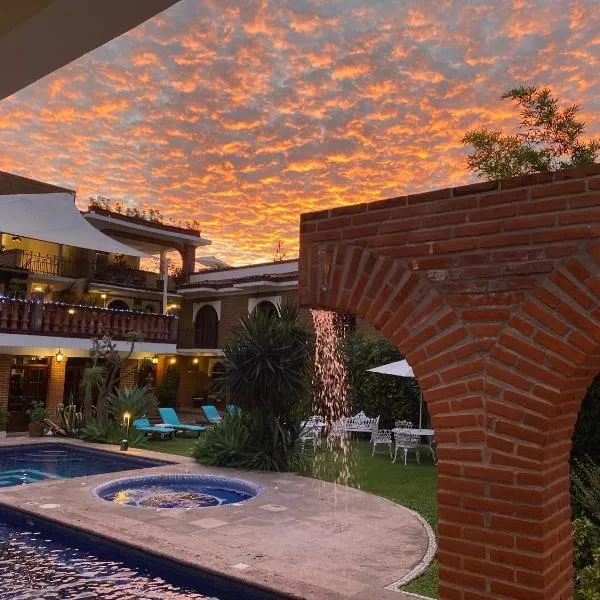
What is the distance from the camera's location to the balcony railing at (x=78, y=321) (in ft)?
62.8

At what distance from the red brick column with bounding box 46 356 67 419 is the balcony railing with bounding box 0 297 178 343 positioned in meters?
1.75

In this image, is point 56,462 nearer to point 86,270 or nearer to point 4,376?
point 4,376

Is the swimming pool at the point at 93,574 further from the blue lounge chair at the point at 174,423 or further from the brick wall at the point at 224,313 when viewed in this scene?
the brick wall at the point at 224,313

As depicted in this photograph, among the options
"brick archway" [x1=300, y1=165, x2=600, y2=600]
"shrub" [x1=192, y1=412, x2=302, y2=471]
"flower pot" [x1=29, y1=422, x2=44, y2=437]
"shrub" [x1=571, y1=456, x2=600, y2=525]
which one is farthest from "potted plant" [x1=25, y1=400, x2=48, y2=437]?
"brick archway" [x1=300, y1=165, x2=600, y2=600]

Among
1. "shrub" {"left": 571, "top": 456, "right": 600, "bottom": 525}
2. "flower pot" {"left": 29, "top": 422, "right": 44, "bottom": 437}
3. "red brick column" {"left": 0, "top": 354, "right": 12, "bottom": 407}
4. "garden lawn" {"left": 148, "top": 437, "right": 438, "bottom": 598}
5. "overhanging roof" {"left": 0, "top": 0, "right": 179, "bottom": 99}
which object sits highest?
"overhanging roof" {"left": 0, "top": 0, "right": 179, "bottom": 99}

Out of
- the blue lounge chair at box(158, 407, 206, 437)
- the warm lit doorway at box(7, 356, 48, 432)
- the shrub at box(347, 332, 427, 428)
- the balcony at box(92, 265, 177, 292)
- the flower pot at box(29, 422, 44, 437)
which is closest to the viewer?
the flower pot at box(29, 422, 44, 437)

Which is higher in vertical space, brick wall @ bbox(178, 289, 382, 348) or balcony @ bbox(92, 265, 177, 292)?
balcony @ bbox(92, 265, 177, 292)

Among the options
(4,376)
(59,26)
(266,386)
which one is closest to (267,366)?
(266,386)

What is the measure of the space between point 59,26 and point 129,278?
90.2 feet

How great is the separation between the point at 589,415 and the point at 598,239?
5.39 meters

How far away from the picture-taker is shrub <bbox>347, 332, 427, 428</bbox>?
1878cm

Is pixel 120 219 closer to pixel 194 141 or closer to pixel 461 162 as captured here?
pixel 194 141

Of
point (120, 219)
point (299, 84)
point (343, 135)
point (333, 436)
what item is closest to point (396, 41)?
point (299, 84)

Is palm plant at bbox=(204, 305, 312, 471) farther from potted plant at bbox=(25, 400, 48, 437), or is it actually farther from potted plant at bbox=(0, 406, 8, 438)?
potted plant at bbox=(0, 406, 8, 438)
